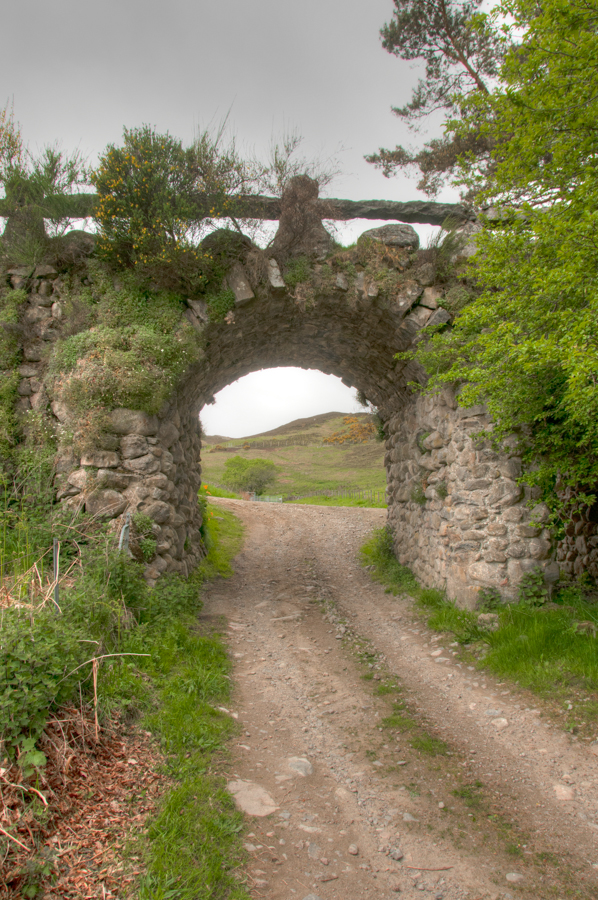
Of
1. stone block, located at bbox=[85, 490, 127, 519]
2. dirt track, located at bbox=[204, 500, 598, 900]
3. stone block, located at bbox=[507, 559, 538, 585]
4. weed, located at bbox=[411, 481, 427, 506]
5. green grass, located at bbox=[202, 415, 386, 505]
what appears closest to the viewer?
dirt track, located at bbox=[204, 500, 598, 900]

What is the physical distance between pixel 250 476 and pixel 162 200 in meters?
24.7

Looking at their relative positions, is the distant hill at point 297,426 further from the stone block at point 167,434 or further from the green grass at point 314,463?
the stone block at point 167,434

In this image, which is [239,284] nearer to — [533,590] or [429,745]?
[533,590]

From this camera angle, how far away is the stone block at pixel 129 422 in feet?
21.6

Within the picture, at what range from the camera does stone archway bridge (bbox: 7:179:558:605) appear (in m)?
6.49

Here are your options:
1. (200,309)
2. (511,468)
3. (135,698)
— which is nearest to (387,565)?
(511,468)

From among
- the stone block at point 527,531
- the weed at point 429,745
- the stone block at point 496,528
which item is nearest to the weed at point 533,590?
the stone block at point 527,531

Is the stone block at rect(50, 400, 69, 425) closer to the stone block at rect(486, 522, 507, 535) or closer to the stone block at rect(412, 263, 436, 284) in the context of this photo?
the stone block at rect(412, 263, 436, 284)

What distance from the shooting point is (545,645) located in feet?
16.8

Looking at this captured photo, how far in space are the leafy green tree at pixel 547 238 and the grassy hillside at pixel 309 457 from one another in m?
19.7

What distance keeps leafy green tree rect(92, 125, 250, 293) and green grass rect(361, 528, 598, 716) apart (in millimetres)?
6374

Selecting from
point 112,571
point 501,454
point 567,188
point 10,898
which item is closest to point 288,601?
point 112,571

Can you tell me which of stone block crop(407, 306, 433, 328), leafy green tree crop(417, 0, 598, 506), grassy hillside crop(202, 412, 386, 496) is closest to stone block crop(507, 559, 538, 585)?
leafy green tree crop(417, 0, 598, 506)

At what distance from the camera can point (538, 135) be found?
450 centimetres
